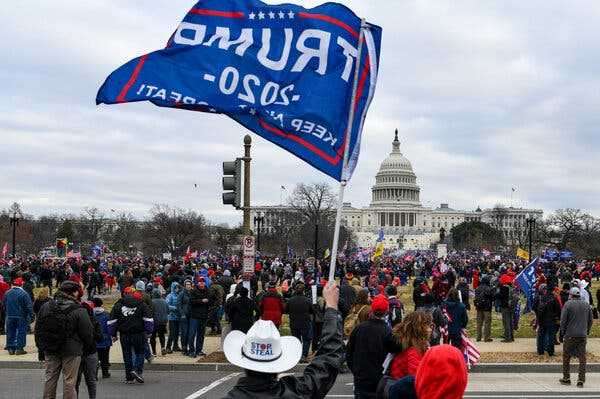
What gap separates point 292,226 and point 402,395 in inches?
4009

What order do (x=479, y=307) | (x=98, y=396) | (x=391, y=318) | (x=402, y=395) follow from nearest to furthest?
(x=402, y=395) → (x=98, y=396) → (x=391, y=318) → (x=479, y=307)

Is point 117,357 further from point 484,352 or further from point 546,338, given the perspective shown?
point 546,338

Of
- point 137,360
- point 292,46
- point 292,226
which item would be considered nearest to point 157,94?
point 292,46

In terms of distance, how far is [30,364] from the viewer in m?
16.0

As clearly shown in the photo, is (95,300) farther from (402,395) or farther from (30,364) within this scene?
(402,395)

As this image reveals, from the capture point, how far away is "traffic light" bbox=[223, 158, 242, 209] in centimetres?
1495

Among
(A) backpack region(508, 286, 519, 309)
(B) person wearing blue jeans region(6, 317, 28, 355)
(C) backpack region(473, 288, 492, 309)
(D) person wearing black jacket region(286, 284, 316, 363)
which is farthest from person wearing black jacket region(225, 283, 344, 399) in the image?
(A) backpack region(508, 286, 519, 309)

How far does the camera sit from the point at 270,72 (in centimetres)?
845

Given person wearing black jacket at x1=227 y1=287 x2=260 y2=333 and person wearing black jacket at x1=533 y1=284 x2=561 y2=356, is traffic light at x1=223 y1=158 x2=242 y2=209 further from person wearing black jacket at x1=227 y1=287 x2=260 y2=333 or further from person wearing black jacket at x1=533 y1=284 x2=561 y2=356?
person wearing black jacket at x1=533 y1=284 x2=561 y2=356

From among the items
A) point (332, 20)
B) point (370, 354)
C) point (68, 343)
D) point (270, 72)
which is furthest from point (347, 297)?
point (332, 20)

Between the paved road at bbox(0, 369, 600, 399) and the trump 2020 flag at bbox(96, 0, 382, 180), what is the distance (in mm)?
5971

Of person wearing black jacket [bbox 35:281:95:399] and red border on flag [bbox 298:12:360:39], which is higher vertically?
red border on flag [bbox 298:12:360:39]

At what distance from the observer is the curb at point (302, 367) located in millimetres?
15648

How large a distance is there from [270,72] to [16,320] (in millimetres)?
11434
